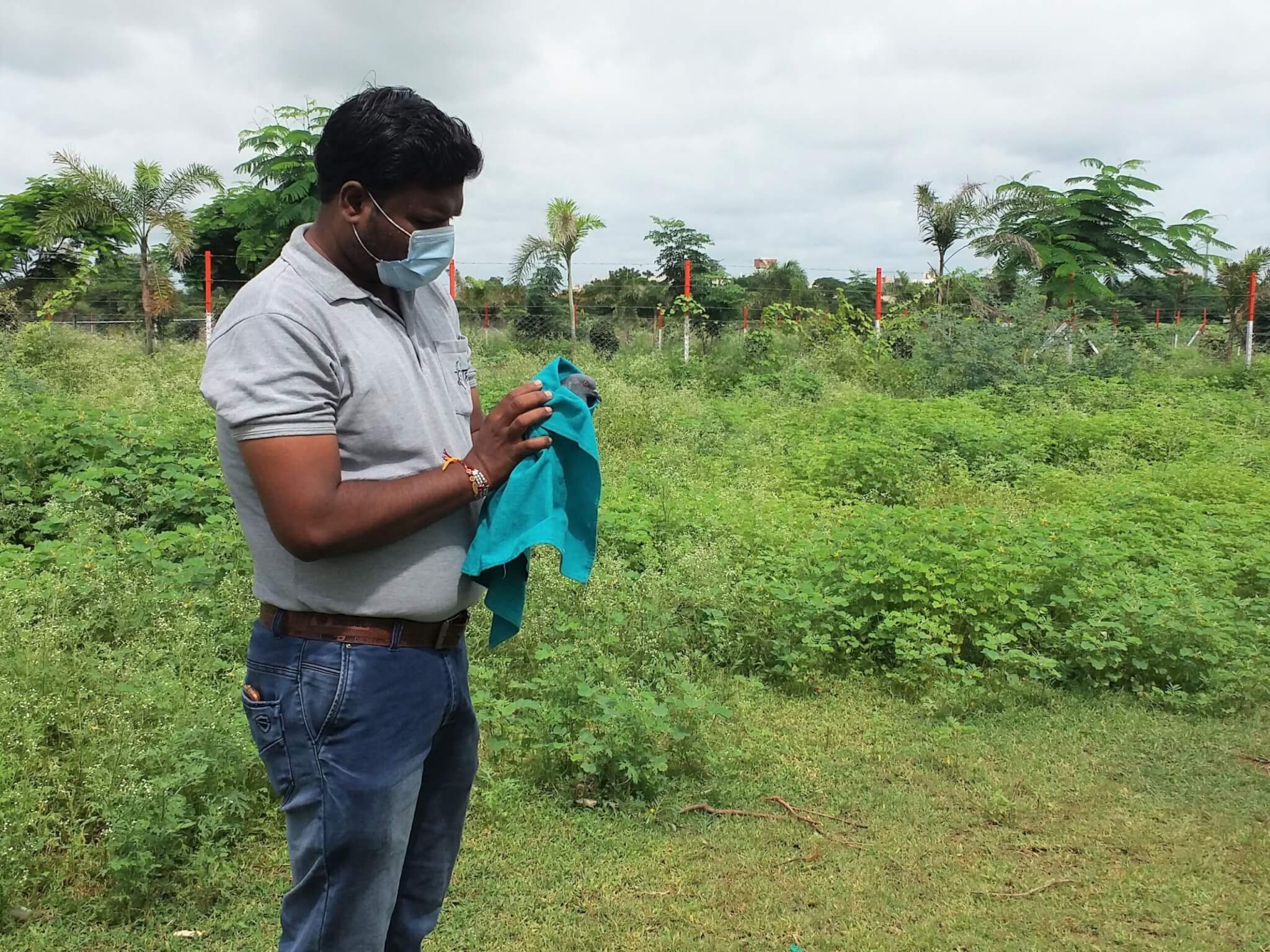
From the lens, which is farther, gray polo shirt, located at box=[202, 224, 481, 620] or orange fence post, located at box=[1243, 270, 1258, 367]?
orange fence post, located at box=[1243, 270, 1258, 367]

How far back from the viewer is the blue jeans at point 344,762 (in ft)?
5.07

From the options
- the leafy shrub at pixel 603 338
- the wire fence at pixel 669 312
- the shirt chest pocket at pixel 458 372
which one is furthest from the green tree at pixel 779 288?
the shirt chest pocket at pixel 458 372

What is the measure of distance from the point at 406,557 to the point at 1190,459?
29.1ft

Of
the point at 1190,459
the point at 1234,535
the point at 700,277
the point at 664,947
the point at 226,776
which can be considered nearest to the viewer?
the point at 664,947

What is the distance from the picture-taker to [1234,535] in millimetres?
5992

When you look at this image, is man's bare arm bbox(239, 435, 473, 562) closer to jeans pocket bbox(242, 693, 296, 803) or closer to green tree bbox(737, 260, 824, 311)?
jeans pocket bbox(242, 693, 296, 803)

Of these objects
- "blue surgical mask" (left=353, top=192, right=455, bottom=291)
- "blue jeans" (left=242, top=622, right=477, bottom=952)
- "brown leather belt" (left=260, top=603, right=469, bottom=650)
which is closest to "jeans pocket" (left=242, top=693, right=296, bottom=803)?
"blue jeans" (left=242, top=622, right=477, bottom=952)

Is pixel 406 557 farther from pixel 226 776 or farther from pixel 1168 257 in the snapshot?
pixel 1168 257

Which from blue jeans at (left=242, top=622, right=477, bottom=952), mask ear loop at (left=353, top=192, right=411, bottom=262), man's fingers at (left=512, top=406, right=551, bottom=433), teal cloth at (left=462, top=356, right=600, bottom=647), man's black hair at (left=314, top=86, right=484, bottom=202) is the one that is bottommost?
blue jeans at (left=242, top=622, right=477, bottom=952)

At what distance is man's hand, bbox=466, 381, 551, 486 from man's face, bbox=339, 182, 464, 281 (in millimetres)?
321

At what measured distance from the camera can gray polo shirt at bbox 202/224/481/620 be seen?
1424 millimetres

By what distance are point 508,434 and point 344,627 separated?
1.38 ft

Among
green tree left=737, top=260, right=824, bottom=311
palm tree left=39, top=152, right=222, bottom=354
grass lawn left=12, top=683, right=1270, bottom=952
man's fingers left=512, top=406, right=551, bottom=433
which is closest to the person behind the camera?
man's fingers left=512, top=406, right=551, bottom=433

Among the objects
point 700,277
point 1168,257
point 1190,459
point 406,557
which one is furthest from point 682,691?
point 1168,257
